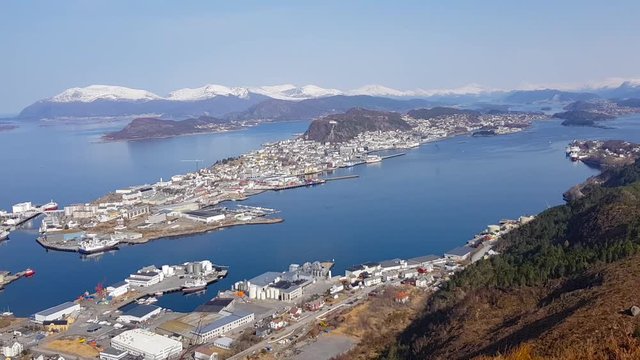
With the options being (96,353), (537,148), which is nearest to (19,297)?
(96,353)

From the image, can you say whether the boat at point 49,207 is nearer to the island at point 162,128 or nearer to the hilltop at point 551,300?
the hilltop at point 551,300

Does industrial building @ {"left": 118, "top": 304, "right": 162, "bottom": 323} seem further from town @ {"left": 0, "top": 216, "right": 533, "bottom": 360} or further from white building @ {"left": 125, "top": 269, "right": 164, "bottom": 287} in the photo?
white building @ {"left": 125, "top": 269, "right": 164, "bottom": 287}

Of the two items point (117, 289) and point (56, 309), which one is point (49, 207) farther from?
point (56, 309)

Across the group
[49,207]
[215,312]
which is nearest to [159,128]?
[49,207]

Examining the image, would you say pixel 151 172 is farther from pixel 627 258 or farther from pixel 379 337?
pixel 627 258

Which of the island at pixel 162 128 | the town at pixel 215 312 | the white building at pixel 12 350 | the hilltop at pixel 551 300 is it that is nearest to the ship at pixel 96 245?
the town at pixel 215 312

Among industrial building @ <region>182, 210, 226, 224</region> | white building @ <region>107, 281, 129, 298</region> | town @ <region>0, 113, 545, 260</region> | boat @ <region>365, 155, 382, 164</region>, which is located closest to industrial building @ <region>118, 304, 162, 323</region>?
white building @ <region>107, 281, 129, 298</region>
